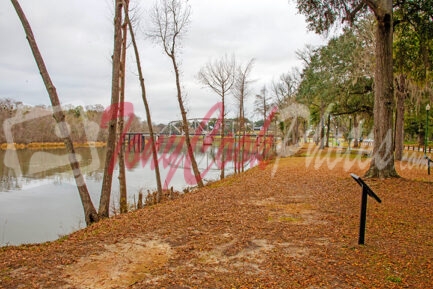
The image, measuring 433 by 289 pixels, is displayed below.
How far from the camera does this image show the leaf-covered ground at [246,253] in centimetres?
331

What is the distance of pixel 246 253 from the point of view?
4.12 m

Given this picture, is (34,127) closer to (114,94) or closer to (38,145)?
(38,145)

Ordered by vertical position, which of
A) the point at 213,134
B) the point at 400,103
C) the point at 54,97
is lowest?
the point at 213,134

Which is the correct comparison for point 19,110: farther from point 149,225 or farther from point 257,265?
point 257,265

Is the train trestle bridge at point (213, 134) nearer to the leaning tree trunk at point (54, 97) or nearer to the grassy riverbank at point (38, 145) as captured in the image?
the grassy riverbank at point (38, 145)

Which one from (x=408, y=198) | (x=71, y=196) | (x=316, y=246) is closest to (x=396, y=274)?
(x=316, y=246)

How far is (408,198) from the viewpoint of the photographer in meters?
A: 7.64

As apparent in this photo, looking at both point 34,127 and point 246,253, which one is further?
point 34,127

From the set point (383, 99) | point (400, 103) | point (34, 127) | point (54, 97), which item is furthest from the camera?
point (34, 127)

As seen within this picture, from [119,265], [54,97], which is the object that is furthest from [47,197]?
[119,265]

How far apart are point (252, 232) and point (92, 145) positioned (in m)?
42.3

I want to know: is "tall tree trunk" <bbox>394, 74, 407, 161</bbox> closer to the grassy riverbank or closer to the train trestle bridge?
the train trestle bridge

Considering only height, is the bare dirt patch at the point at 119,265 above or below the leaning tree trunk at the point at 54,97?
below

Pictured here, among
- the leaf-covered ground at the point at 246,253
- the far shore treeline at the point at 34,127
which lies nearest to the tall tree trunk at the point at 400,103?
the leaf-covered ground at the point at 246,253
